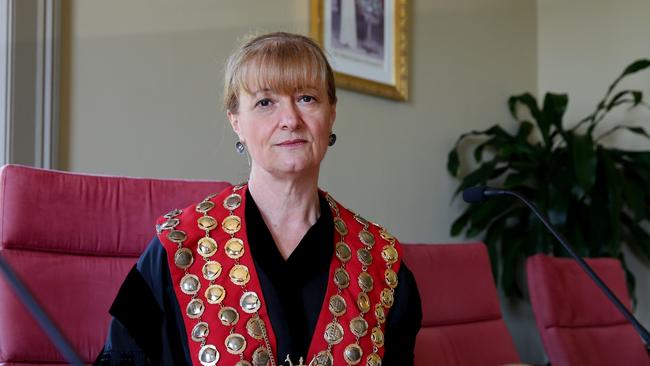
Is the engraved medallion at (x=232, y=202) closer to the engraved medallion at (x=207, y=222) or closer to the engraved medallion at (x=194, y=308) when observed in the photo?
the engraved medallion at (x=207, y=222)

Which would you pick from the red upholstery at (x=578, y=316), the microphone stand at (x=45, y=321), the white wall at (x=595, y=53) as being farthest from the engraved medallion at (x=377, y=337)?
the white wall at (x=595, y=53)

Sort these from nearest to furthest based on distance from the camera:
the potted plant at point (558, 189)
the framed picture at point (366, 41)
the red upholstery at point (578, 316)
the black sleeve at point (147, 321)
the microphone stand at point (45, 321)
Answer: the microphone stand at point (45, 321)
the black sleeve at point (147, 321)
the red upholstery at point (578, 316)
the framed picture at point (366, 41)
the potted plant at point (558, 189)

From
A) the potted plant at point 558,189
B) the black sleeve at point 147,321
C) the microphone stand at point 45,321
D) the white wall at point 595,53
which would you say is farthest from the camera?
the white wall at point 595,53

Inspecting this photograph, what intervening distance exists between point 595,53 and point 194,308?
130 inches

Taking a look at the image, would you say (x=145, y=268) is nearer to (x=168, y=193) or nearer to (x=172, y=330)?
(x=172, y=330)

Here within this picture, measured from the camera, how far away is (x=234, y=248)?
167 centimetres

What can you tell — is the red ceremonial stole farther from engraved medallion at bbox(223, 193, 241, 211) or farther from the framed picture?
the framed picture

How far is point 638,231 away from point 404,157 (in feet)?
3.63

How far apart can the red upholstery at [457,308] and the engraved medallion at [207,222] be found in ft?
3.26

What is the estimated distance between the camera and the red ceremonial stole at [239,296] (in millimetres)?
1592

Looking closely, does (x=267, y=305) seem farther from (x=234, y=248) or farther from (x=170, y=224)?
(x=170, y=224)

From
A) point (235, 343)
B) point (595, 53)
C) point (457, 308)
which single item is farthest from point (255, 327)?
point (595, 53)

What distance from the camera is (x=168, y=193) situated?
2.00m

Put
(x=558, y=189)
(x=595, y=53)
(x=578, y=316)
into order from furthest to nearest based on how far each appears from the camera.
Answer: (x=595, y=53)
(x=558, y=189)
(x=578, y=316)
